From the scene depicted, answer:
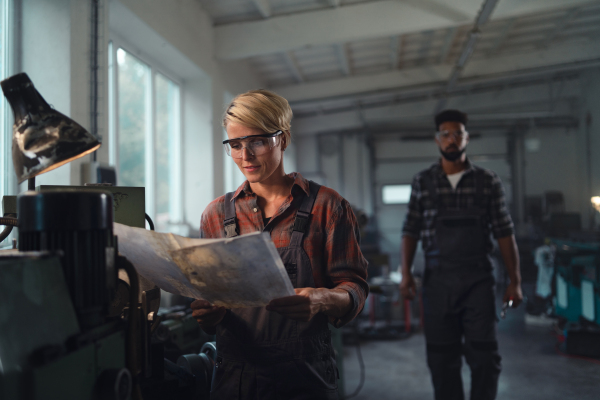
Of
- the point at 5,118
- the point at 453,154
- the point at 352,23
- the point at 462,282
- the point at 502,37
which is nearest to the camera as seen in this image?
the point at 5,118

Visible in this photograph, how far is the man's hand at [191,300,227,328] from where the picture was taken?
3.21 ft

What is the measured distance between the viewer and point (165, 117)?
3.71m

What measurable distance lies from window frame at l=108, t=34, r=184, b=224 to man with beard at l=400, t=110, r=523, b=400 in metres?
1.85

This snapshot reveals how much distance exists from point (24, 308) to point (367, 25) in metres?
3.70

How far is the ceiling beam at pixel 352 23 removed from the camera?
364cm

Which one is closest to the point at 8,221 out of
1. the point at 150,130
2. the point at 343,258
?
the point at 343,258

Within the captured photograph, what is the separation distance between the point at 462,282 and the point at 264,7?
2709mm

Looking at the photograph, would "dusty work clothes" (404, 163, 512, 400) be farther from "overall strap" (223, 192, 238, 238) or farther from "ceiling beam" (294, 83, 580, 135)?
"ceiling beam" (294, 83, 580, 135)

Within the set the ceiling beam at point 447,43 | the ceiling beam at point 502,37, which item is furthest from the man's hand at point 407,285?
the ceiling beam at point 502,37

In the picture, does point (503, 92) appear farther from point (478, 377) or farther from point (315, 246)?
point (315, 246)

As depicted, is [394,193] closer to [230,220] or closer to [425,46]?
[425,46]

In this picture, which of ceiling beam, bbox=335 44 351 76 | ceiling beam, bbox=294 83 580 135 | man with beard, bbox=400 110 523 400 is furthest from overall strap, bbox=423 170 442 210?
ceiling beam, bbox=294 83 580 135

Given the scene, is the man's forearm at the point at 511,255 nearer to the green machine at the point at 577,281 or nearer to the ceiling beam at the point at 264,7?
the green machine at the point at 577,281

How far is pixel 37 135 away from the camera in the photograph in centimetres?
74
